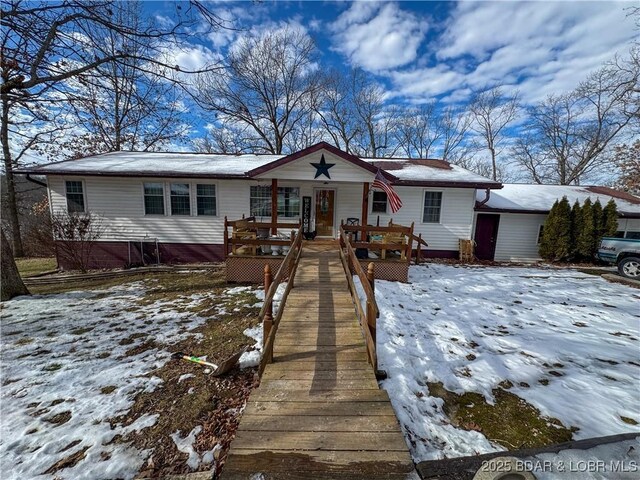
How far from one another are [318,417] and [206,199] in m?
10.1

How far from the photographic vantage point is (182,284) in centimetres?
786

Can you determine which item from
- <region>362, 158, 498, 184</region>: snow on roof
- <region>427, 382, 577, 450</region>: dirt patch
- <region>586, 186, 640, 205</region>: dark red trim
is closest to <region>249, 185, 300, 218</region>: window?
<region>362, 158, 498, 184</region>: snow on roof

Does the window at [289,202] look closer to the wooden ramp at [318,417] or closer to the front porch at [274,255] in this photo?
the front porch at [274,255]

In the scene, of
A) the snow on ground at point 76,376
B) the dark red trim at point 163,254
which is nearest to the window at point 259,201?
the dark red trim at point 163,254

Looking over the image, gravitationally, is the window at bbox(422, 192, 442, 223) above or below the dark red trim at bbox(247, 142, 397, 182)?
below

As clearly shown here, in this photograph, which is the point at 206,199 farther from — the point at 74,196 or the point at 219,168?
the point at 74,196

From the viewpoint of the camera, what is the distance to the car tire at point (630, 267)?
27.6 feet

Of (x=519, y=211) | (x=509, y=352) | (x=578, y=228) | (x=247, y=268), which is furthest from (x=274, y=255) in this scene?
(x=578, y=228)

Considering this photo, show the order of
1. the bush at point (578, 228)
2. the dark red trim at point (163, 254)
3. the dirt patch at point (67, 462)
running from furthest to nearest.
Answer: the bush at point (578, 228) → the dark red trim at point (163, 254) → the dirt patch at point (67, 462)

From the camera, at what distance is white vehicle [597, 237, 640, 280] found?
27.6ft

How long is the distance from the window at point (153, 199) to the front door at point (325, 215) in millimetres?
6577

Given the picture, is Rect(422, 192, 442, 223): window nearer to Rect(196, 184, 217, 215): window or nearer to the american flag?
the american flag

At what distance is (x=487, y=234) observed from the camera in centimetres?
1235

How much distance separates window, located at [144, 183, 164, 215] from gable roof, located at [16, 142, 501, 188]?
72 cm
